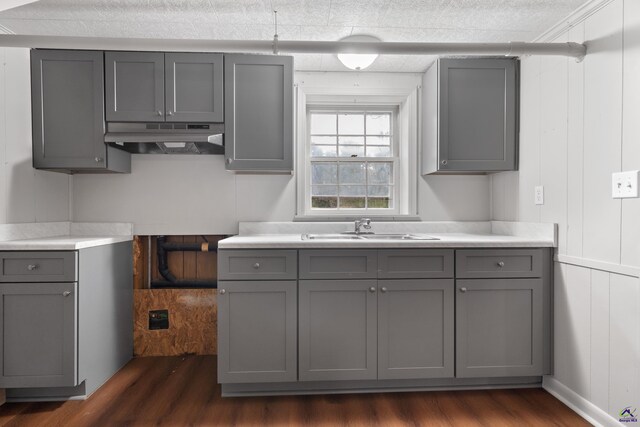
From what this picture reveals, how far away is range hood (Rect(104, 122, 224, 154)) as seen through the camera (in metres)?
2.36

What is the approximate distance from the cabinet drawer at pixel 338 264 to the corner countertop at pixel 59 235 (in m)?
1.35

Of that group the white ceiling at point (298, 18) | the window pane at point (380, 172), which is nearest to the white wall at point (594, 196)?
the white ceiling at point (298, 18)

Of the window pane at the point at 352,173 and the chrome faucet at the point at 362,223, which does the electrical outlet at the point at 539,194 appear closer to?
the chrome faucet at the point at 362,223

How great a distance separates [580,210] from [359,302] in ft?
4.51

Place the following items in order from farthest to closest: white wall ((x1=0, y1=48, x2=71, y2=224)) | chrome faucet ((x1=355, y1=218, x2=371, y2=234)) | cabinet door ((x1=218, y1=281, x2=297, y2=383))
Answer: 1. chrome faucet ((x1=355, y1=218, x2=371, y2=234))
2. white wall ((x1=0, y1=48, x2=71, y2=224))
3. cabinet door ((x1=218, y1=281, x2=297, y2=383))

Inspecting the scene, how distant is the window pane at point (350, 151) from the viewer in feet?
10.2

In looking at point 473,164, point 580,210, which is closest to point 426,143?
point 473,164

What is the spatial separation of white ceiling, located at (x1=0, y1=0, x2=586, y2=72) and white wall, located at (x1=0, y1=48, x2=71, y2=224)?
0.25 metres

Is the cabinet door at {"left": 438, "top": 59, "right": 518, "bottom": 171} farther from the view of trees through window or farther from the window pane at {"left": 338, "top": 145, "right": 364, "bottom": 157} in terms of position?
the window pane at {"left": 338, "top": 145, "right": 364, "bottom": 157}

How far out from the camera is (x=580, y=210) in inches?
81.5

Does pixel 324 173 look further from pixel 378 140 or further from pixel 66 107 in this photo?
pixel 66 107

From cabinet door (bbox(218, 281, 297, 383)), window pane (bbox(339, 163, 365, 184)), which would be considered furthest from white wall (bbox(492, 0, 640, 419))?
cabinet door (bbox(218, 281, 297, 383))

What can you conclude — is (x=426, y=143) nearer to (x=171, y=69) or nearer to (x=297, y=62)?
(x=297, y=62)

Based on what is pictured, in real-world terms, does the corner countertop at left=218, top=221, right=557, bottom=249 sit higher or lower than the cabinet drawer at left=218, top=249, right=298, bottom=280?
higher
